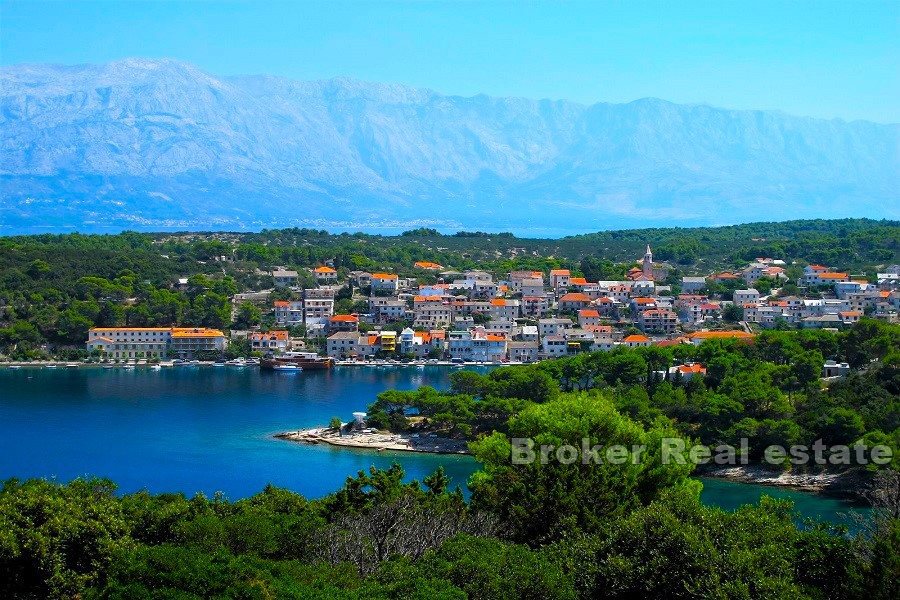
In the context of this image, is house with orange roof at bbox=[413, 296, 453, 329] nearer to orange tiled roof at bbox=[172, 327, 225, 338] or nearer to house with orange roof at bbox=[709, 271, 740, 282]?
orange tiled roof at bbox=[172, 327, 225, 338]

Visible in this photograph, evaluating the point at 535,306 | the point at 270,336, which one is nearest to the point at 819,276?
the point at 535,306

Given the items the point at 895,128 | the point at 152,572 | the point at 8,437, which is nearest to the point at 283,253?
the point at 8,437

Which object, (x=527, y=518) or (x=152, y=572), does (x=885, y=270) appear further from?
(x=152, y=572)

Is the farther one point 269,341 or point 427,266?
point 427,266

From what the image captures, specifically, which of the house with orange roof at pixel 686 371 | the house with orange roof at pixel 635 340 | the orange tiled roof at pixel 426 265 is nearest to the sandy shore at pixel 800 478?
the house with orange roof at pixel 686 371

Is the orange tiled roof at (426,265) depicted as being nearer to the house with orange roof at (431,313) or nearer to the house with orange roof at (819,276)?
the house with orange roof at (431,313)

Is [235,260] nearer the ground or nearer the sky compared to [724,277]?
nearer the sky

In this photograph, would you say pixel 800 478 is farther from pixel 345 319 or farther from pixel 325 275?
pixel 325 275
